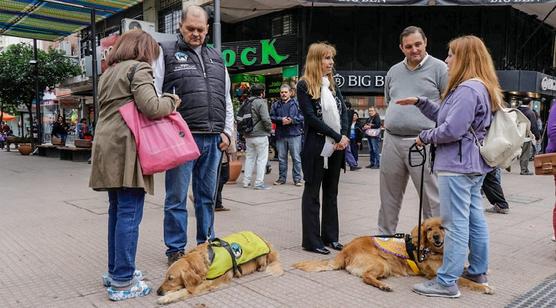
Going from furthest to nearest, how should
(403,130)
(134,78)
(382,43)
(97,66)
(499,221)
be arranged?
(382,43)
(97,66)
(499,221)
(403,130)
(134,78)

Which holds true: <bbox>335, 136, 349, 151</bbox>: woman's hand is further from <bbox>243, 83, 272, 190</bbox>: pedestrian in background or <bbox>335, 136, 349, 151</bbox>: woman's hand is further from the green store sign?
the green store sign

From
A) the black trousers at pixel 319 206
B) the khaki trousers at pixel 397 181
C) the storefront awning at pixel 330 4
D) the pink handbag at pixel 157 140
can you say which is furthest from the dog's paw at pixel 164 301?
the storefront awning at pixel 330 4

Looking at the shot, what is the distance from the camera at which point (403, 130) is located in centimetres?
412

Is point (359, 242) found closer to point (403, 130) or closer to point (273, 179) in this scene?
point (403, 130)

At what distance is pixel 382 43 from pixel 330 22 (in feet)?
6.66

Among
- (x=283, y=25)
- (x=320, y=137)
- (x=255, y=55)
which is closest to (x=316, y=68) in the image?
(x=320, y=137)

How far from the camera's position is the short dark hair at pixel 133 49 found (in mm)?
3252

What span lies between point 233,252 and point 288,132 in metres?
5.97

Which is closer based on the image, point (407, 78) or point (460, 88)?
point (460, 88)

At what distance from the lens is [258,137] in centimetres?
875

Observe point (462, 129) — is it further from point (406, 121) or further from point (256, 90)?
point (256, 90)

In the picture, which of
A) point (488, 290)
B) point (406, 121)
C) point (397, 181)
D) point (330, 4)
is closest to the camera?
point (488, 290)

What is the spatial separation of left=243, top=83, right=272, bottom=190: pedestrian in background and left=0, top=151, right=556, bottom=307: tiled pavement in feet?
1.37

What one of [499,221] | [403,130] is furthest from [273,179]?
[403,130]
